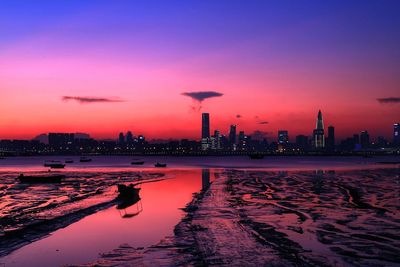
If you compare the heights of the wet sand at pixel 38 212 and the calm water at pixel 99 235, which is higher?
the wet sand at pixel 38 212

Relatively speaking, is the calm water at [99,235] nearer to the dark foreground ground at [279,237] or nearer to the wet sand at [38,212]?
the wet sand at [38,212]

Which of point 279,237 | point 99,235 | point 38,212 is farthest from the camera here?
point 38,212

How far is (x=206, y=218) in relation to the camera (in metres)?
30.2

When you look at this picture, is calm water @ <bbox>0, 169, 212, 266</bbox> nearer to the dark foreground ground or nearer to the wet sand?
the wet sand

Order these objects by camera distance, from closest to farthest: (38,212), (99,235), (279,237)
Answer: (279,237) → (99,235) → (38,212)

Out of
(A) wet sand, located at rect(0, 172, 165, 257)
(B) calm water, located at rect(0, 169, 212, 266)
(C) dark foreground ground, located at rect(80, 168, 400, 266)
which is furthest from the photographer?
(A) wet sand, located at rect(0, 172, 165, 257)

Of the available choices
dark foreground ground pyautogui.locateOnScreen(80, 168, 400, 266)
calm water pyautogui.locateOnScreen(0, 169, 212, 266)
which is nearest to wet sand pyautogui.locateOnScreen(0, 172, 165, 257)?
calm water pyautogui.locateOnScreen(0, 169, 212, 266)

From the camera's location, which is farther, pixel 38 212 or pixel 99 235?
pixel 38 212

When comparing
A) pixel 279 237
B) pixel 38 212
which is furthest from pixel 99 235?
pixel 38 212

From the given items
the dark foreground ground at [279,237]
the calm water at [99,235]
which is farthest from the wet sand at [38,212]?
the dark foreground ground at [279,237]

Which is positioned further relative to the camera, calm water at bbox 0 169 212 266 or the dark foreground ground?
calm water at bbox 0 169 212 266

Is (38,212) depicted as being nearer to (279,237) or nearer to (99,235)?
(99,235)

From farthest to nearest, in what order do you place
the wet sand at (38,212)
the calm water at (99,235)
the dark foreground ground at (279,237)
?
1. the wet sand at (38,212)
2. the calm water at (99,235)
3. the dark foreground ground at (279,237)

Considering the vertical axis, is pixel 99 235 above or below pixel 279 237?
below
